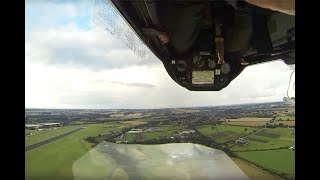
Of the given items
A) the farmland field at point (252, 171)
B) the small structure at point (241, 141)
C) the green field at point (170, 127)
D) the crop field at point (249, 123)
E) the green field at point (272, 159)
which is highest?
the crop field at point (249, 123)

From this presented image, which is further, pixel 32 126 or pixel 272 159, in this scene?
pixel 272 159

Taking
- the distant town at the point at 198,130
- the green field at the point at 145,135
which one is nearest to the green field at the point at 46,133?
the distant town at the point at 198,130

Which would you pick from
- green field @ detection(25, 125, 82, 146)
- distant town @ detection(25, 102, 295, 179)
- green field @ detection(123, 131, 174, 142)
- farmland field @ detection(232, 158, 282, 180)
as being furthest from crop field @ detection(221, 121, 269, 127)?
green field @ detection(25, 125, 82, 146)

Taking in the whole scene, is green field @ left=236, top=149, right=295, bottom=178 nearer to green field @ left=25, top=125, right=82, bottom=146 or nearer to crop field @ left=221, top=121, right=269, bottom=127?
crop field @ left=221, top=121, right=269, bottom=127

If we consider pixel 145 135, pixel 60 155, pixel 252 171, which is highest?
pixel 145 135

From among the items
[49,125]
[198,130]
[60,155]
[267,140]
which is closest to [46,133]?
[49,125]

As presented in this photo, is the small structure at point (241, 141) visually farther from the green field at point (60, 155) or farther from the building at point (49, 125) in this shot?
the building at point (49, 125)

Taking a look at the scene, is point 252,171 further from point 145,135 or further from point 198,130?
point 145,135

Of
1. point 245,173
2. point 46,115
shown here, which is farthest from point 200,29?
point 46,115
